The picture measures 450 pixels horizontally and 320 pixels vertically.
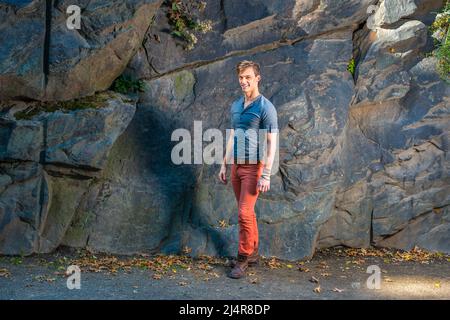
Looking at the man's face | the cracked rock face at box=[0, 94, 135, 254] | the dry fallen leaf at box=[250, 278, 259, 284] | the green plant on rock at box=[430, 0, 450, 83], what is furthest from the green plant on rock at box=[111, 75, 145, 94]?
the green plant on rock at box=[430, 0, 450, 83]

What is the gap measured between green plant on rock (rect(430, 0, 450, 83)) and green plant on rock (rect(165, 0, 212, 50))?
339cm

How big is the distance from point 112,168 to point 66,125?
952mm

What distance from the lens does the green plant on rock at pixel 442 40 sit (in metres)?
9.45

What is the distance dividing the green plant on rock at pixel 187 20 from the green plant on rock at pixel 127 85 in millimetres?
878

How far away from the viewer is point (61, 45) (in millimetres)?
8406

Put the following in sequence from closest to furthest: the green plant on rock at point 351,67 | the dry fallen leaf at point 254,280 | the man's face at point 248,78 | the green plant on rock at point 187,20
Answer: the dry fallen leaf at point 254,280 → the man's face at point 248,78 → the green plant on rock at point 187,20 → the green plant on rock at point 351,67

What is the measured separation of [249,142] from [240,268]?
1.49m

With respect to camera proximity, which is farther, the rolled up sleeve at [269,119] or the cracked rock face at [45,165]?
the cracked rock face at [45,165]

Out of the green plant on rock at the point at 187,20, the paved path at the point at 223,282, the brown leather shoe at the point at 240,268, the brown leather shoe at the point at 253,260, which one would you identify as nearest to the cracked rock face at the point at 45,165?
the paved path at the point at 223,282

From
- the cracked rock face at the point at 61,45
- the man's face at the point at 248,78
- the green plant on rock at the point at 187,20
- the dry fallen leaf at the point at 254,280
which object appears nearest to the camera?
the dry fallen leaf at the point at 254,280

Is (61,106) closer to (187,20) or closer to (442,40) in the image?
(187,20)

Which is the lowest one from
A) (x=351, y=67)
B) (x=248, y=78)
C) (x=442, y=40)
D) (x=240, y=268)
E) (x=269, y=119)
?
(x=240, y=268)

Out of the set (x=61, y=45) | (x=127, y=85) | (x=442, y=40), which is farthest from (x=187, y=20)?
(x=442, y=40)

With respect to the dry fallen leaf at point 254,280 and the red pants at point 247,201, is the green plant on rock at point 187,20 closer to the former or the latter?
the red pants at point 247,201
